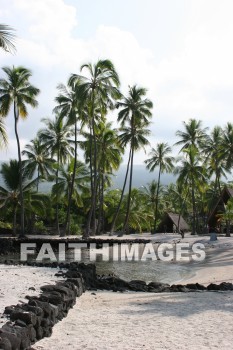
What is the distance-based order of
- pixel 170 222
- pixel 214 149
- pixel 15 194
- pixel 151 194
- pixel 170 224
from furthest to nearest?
pixel 151 194 < pixel 170 224 < pixel 170 222 < pixel 214 149 < pixel 15 194

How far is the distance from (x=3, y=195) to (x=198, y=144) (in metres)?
20.6

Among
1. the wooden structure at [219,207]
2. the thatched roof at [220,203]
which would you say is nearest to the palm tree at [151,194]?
the wooden structure at [219,207]

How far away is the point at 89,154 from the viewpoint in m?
42.8

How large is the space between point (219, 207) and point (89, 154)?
1442cm

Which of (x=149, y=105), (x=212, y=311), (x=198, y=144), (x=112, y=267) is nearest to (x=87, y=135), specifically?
(x=149, y=105)

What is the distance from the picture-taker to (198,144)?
153 ft

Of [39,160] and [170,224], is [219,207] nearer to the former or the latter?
[170,224]

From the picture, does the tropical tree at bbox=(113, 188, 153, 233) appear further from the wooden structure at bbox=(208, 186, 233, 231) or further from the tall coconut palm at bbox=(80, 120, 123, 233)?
the wooden structure at bbox=(208, 186, 233, 231)

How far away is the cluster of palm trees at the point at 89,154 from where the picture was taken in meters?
33.4

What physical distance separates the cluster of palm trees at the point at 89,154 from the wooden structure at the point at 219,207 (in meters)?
1.96

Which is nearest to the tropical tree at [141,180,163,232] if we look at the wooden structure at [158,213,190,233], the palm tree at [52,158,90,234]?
the wooden structure at [158,213,190,233]

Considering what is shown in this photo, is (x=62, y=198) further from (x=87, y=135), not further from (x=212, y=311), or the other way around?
(x=212, y=311)

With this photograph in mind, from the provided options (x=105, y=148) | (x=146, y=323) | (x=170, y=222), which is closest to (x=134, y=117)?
(x=105, y=148)

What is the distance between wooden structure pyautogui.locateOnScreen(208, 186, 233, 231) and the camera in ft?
142
